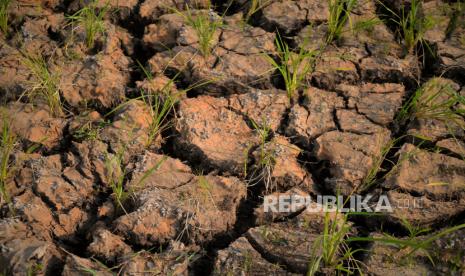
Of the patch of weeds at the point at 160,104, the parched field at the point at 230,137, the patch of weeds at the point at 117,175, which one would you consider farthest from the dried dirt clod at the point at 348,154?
the patch of weeds at the point at 117,175

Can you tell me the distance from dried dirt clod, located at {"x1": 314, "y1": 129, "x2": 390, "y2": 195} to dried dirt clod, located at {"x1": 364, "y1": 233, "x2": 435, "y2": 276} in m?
0.33

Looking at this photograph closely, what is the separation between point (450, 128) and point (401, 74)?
0.40 meters

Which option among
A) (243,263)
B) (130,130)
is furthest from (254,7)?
(243,263)

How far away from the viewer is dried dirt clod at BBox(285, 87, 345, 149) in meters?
2.33

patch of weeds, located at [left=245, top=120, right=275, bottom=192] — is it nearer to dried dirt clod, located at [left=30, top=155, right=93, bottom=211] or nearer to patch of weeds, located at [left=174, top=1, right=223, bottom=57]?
patch of weeds, located at [left=174, top=1, right=223, bottom=57]

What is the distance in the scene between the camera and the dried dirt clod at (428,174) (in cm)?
212

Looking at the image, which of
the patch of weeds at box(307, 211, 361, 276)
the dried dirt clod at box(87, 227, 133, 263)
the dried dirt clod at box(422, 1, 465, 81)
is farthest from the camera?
the dried dirt clod at box(422, 1, 465, 81)

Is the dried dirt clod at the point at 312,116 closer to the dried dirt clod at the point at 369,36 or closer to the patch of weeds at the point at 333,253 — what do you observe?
the dried dirt clod at the point at 369,36

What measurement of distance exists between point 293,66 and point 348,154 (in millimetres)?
533

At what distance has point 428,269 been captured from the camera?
186 centimetres

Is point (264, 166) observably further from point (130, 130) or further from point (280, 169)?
point (130, 130)

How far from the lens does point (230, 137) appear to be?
232 cm

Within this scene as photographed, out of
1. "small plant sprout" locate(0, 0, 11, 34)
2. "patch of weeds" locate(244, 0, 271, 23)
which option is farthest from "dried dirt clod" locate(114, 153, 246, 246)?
"small plant sprout" locate(0, 0, 11, 34)

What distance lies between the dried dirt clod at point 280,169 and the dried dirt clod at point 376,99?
1.58ft
